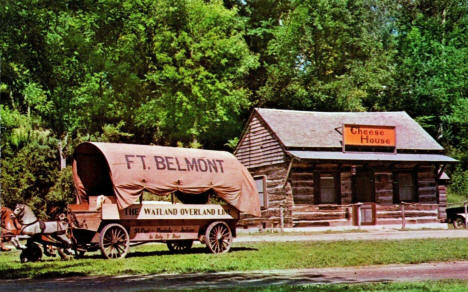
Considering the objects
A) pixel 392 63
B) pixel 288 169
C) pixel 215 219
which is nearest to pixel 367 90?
pixel 392 63

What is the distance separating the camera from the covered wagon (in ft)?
61.5

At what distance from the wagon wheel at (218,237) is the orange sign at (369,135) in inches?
580

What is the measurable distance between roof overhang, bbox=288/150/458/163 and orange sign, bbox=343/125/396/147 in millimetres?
555

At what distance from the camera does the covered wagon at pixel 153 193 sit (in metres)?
18.7

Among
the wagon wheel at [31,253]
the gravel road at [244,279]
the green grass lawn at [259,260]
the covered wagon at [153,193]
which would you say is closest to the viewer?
the gravel road at [244,279]

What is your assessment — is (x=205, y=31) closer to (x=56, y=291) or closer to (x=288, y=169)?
(x=288, y=169)

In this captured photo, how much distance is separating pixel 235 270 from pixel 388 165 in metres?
21.9

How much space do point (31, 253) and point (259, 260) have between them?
635 centimetres

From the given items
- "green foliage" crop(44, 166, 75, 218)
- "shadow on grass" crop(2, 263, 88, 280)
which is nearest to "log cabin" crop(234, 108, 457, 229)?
"green foliage" crop(44, 166, 75, 218)

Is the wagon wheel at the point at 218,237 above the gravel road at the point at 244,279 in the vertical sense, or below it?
above

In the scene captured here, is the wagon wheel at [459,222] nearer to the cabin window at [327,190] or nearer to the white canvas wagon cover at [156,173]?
the cabin window at [327,190]

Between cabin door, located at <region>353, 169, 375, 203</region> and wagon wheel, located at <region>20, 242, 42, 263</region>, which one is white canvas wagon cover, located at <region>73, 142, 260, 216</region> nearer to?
wagon wheel, located at <region>20, 242, 42, 263</region>

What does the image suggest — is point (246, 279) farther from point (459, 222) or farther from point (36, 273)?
point (459, 222)

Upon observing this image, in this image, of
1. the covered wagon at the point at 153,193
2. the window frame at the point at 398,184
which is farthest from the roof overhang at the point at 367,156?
the covered wagon at the point at 153,193
